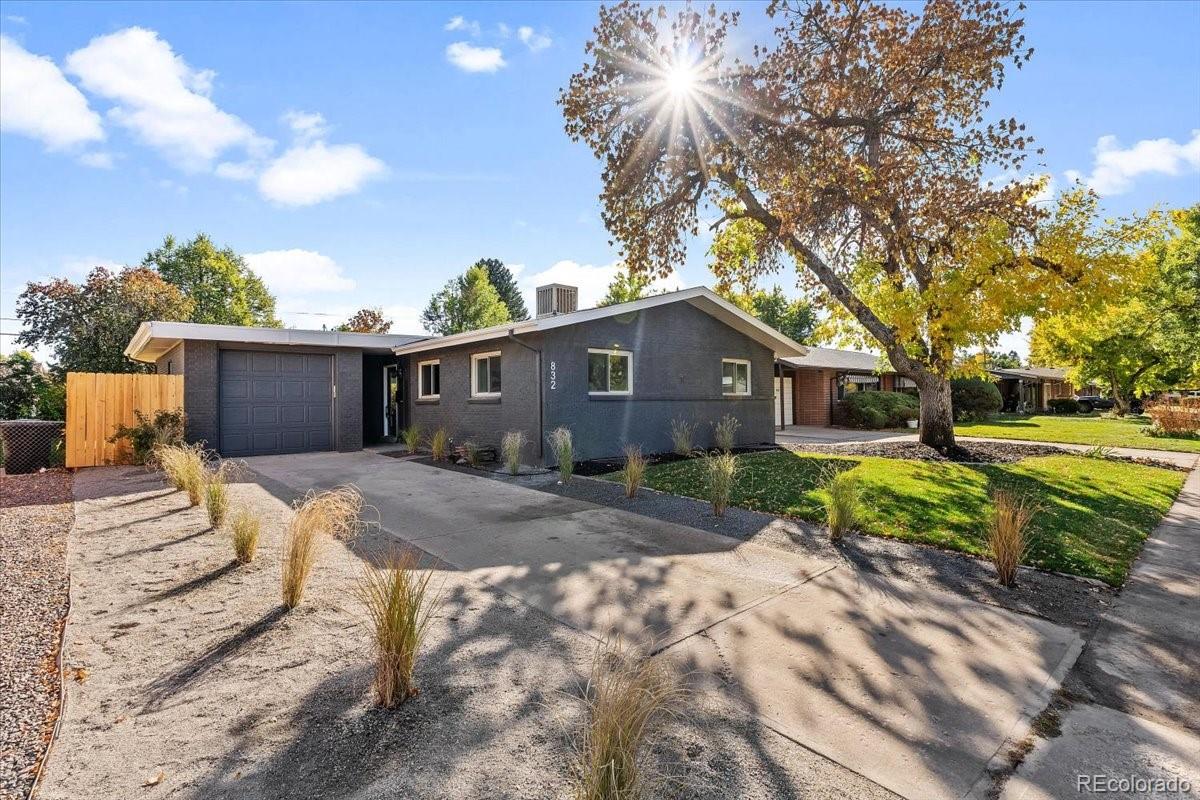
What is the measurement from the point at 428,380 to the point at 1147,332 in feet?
92.4

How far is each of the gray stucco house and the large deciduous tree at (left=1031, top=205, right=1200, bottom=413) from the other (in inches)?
266

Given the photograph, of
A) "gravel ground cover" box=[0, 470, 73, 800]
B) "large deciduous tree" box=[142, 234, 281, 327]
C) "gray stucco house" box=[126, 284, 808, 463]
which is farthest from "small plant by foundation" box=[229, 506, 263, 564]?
"large deciduous tree" box=[142, 234, 281, 327]

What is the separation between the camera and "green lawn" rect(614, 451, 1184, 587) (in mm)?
5516

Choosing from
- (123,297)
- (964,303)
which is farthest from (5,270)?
(964,303)

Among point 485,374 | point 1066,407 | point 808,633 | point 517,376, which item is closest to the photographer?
point 808,633

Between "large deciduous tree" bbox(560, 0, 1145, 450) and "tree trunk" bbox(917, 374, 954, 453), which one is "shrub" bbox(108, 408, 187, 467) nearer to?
"large deciduous tree" bbox(560, 0, 1145, 450)

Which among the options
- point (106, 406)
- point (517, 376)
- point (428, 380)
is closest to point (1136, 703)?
point (517, 376)

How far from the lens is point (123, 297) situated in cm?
2230

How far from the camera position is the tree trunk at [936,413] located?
12.7 m

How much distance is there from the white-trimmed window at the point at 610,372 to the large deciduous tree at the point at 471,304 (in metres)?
30.0

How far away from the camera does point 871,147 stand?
11.9 metres

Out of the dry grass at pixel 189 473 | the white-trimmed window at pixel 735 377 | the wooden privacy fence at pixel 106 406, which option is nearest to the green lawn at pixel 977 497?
the white-trimmed window at pixel 735 377

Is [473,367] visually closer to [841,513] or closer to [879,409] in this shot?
[841,513]

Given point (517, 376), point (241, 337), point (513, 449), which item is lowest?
point (513, 449)
